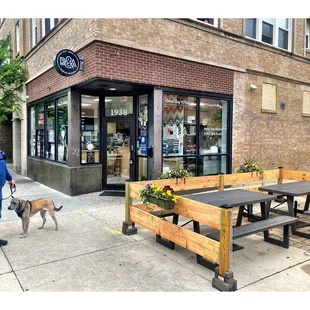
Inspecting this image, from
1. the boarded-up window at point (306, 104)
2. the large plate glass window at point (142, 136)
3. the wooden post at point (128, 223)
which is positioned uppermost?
the boarded-up window at point (306, 104)

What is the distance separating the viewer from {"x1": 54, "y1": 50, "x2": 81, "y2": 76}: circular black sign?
23.5ft

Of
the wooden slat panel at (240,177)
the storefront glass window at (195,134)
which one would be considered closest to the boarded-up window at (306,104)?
the storefront glass window at (195,134)

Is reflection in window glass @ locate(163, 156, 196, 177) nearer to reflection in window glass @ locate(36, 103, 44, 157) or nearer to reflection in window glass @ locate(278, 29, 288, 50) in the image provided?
reflection in window glass @ locate(36, 103, 44, 157)

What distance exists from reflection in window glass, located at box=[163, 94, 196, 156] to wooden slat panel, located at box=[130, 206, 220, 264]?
3743 millimetres

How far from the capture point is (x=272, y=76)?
11.1 m

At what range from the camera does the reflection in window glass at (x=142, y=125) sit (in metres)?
8.61

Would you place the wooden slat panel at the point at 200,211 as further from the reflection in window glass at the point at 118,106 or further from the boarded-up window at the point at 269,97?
the boarded-up window at the point at 269,97

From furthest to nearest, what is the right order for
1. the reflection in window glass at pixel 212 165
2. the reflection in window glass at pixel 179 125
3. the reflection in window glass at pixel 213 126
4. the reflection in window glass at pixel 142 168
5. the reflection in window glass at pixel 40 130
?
the reflection in window glass at pixel 40 130
the reflection in window glass at pixel 212 165
the reflection in window glass at pixel 213 126
the reflection in window glass at pixel 142 168
the reflection in window glass at pixel 179 125

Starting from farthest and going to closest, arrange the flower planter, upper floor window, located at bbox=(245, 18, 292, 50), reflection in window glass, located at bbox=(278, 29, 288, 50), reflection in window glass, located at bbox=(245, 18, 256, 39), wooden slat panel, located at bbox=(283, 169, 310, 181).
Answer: reflection in window glass, located at bbox=(278, 29, 288, 50) → upper floor window, located at bbox=(245, 18, 292, 50) → reflection in window glass, located at bbox=(245, 18, 256, 39) → wooden slat panel, located at bbox=(283, 169, 310, 181) → the flower planter

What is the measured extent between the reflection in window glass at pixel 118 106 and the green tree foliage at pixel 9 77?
182 inches

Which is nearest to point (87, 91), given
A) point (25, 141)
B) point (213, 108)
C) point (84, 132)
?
point (84, 132)

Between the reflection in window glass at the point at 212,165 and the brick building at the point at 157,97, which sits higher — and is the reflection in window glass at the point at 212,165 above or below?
below

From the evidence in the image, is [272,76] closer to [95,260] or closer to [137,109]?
[137,109]

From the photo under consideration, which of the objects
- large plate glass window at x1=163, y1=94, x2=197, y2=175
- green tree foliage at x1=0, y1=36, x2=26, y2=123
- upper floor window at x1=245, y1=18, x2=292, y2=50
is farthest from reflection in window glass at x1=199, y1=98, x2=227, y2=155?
green tree foliage at x1=0, y1=36, x2=26, y2=123
